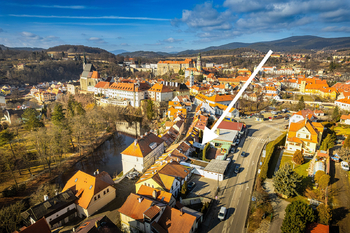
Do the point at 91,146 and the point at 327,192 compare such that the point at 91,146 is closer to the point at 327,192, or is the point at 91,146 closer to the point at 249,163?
the point at 249,163

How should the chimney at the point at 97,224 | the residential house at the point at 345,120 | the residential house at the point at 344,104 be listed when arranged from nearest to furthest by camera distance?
1. the chimney at the point at 97,224
2. the residential house at the point at 345,120
3. the residential house at the point at 344,104

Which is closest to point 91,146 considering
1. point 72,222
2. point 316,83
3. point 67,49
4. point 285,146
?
point 72,222

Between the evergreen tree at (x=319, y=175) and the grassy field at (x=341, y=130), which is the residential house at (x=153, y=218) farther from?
the grassy field at (x=341, y=130)

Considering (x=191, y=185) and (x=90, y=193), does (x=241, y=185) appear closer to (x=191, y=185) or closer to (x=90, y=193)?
(x=191, y=185)

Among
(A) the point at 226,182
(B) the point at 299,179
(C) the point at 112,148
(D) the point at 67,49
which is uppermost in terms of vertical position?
(D) the point at 67,49

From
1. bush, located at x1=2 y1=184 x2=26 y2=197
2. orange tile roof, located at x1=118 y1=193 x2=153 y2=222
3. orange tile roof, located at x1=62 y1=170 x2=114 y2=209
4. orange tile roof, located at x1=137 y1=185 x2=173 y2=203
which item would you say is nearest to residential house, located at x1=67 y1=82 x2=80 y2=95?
bush, located at x1=2 y1=184 x2=26 y2=197

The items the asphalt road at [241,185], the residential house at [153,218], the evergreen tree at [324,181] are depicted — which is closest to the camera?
the residential house at [153,218]

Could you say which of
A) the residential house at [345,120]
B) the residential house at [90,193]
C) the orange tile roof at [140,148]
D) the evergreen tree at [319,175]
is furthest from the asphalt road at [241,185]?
the residential house at [345,120]
